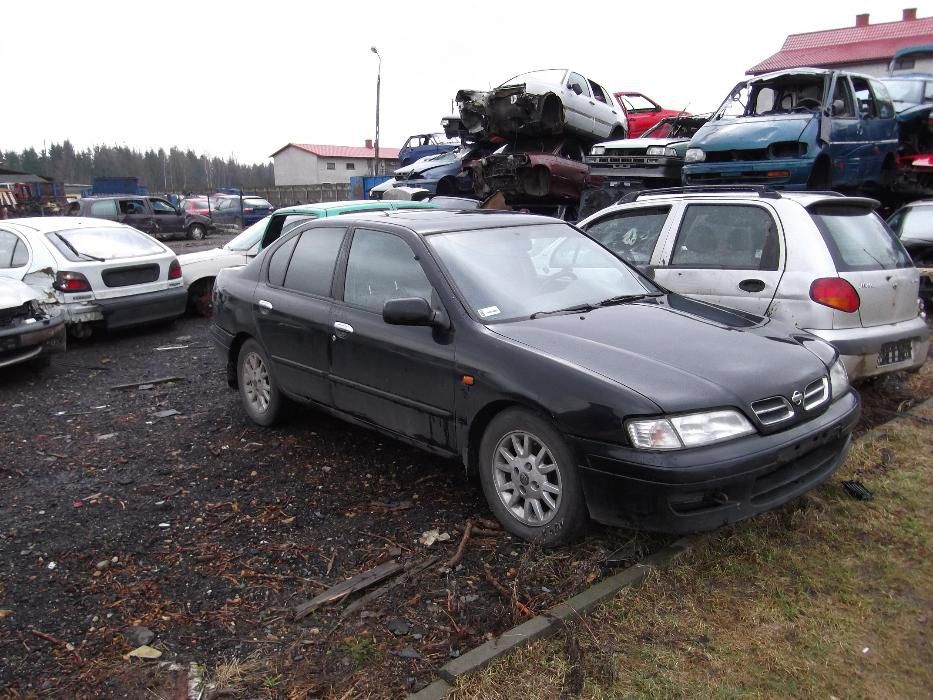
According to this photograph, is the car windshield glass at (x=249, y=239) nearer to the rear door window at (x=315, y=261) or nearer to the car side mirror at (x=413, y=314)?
the rear door window at (x=315, y=261)

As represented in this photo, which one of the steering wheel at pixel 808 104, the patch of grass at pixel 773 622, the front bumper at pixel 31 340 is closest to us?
the patch of grass at pixel 773 622

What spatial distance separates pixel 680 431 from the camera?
3.12 metres

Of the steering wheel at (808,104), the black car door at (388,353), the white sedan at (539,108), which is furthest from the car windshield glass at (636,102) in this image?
the black car door at (388,353)

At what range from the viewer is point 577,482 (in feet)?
11.0

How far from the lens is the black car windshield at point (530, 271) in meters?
4.05

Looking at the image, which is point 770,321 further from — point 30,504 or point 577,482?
point 30,504

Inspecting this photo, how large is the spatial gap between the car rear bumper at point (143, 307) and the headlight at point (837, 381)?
788 centimetres

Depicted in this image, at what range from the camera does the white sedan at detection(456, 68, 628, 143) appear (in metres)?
12.7

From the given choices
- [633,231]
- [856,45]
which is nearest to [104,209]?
[633,231]

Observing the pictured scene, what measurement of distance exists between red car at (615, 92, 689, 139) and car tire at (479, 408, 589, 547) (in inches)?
615

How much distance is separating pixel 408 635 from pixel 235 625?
2.48ft

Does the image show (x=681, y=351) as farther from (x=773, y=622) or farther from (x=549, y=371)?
(x=773, y=622)

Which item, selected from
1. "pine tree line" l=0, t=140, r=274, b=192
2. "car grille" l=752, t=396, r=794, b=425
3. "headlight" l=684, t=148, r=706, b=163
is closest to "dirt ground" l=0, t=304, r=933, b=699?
"car grille" l=752, t=396, r=794, b=425

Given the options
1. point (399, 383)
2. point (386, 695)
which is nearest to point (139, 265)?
point (399, 383)
